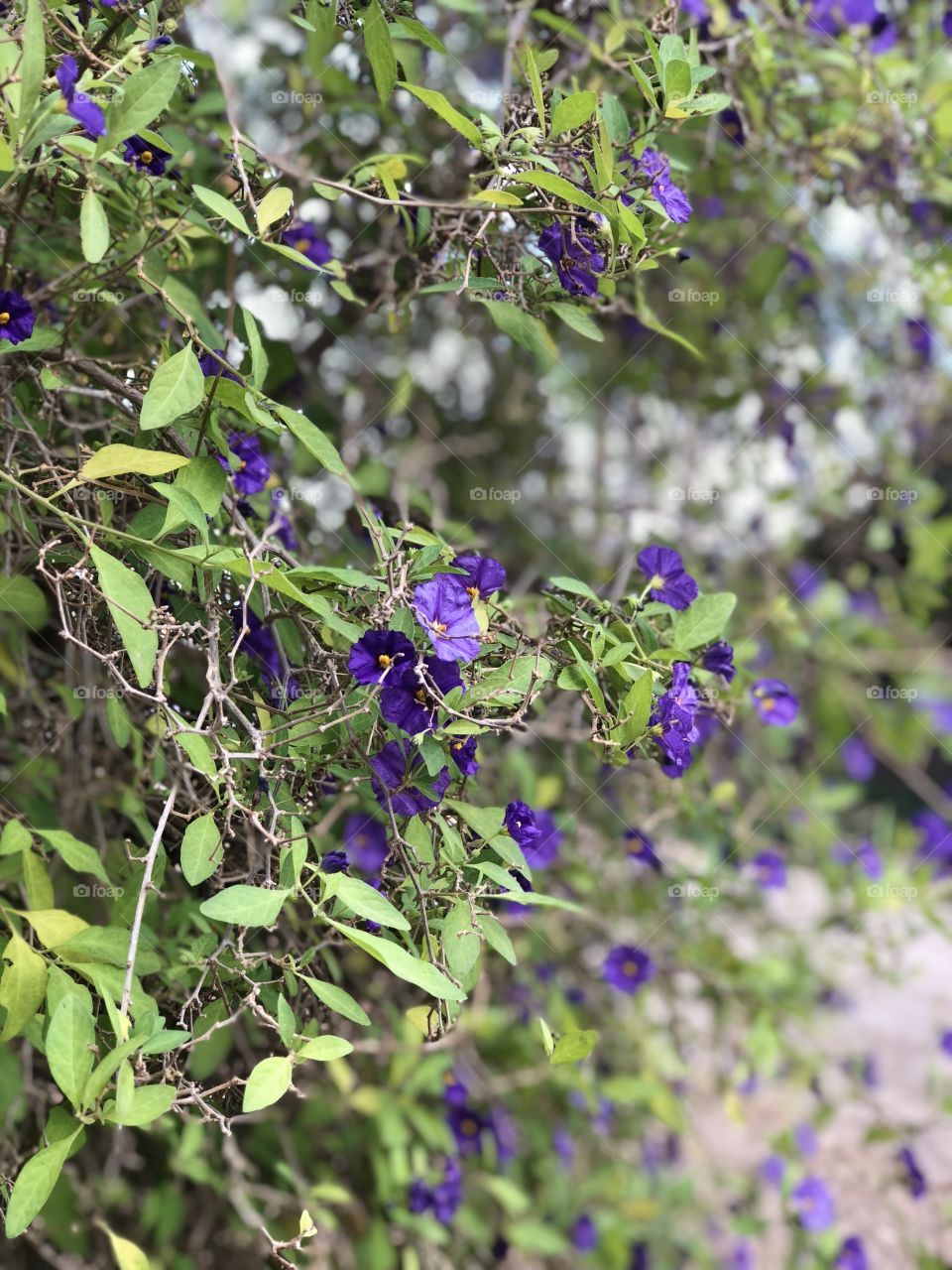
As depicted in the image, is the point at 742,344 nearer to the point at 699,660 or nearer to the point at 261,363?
the point at 699,660

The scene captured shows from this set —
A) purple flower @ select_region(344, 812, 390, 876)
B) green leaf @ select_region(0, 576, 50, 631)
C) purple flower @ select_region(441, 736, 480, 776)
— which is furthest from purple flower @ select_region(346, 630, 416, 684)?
purple flower @ select_region(344, 812, 390, 876)

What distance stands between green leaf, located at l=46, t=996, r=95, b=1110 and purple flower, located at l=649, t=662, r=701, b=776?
1.88ft

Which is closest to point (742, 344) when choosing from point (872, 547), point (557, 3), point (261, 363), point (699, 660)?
point (872, 547)

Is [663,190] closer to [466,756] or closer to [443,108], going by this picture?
[443,108]

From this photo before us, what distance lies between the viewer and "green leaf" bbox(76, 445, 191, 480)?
95 centimetres

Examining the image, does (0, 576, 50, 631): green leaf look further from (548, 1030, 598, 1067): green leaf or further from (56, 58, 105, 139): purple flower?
(548, 1030, 598, 1067): green leaf

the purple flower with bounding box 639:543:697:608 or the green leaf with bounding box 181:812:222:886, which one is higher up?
the purple flower with bounding box 639:543:697:608

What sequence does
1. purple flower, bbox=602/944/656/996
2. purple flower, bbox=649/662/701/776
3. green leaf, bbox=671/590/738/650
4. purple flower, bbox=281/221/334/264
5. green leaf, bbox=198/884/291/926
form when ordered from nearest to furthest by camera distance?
green leaf, bbox=198/884/291/926, purple flower, bbox=649/662/701/776, green leaf, bbox=671/590/738/650, purple flower, bbox=281/221/334/264, purple flower, bbox=602/944/656/996

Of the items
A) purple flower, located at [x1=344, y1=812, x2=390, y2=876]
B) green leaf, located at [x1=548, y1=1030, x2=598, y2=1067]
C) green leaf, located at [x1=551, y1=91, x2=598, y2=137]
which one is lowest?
purple flower, located at [x1=344, y1=812, x2=390, y2=876]

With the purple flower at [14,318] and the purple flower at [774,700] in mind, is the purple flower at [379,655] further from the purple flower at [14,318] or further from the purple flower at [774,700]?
the purple flower at [774,700]

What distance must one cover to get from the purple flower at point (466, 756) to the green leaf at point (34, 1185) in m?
0.45

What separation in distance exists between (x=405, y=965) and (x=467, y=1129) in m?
1.29

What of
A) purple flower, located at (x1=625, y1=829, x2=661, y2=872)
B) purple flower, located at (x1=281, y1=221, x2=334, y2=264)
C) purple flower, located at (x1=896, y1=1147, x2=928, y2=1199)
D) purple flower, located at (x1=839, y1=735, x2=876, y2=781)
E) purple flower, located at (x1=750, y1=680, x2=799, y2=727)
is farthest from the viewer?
purple flower, located at (x1=839, y1=735, x2=876, y2=781)

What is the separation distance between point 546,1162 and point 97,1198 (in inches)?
39.3
